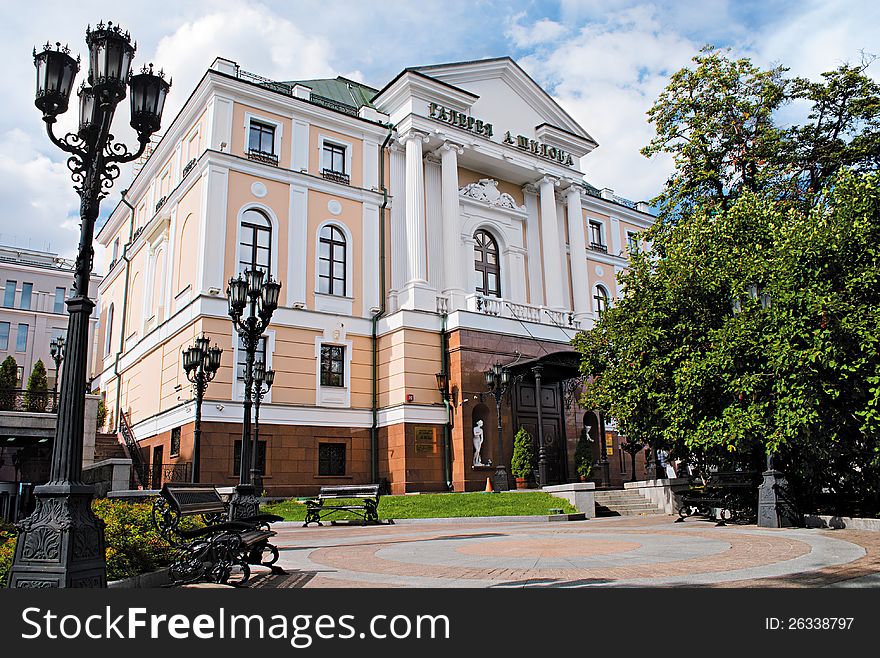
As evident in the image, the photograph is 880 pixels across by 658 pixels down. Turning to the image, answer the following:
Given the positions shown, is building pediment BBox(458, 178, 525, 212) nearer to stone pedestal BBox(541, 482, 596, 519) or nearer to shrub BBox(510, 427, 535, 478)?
shrub BBox(510, 427, 535, 478)

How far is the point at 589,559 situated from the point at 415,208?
2368 cm

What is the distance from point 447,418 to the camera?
27.8m

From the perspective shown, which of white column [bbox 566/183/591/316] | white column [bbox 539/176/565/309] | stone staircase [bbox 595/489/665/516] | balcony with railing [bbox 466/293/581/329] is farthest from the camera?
white column [bbox 566/183/591/316]

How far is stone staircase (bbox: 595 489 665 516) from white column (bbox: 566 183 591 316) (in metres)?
13.9

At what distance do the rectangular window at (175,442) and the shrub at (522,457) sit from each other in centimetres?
1268

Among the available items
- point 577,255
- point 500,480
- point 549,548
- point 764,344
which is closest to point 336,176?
point 577,255

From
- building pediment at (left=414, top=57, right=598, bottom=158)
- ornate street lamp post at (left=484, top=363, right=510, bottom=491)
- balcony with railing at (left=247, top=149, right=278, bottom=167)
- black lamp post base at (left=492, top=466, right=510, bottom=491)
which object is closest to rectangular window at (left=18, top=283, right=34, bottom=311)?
balcony with railing at (left=247, top=149, right=278, bottom=167)

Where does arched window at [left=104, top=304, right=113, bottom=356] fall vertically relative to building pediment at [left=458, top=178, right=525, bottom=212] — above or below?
below

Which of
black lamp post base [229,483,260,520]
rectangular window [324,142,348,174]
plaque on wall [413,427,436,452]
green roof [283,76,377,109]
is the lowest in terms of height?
black lamp post base [229,483,260,520]

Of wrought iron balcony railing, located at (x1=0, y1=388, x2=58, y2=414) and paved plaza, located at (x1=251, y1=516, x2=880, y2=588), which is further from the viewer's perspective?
wrought iron balcony railing, located at (x1=0, y1=388, x2=58, y2=414)

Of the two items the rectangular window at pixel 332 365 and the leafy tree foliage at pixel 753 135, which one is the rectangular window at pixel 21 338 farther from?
the leafy tree foliage at pixel 753 135

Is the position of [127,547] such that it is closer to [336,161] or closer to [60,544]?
[60,544]

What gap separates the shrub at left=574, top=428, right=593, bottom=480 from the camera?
27094 mm

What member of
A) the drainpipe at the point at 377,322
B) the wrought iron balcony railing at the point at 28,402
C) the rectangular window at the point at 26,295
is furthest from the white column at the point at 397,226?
the rectangular window at the point at 26,295
